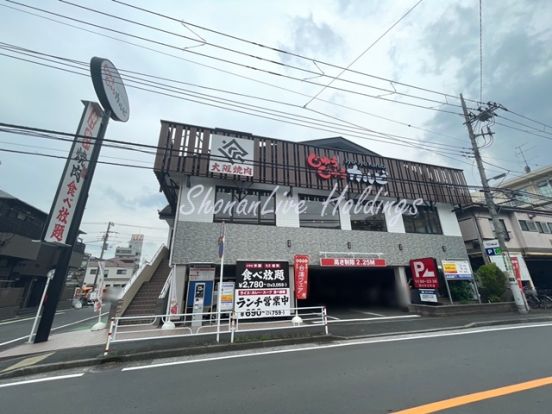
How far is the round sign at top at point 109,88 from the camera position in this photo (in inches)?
324

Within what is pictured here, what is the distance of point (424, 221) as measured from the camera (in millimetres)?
15352

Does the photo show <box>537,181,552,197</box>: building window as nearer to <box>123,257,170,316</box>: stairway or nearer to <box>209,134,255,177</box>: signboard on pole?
<box>209,134,255,177</box>: signboard on pole

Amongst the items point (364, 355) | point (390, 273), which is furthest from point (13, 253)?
point (390, 273)

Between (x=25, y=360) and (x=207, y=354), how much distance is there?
4370 millimetres

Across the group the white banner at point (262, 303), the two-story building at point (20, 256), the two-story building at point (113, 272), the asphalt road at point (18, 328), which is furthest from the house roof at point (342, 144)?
the two-story building at point (113, 272)

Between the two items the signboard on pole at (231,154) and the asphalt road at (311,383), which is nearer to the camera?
the asphalt road at (311,383)

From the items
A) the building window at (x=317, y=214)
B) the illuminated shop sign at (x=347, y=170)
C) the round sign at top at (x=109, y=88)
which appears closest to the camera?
the round sign at top at (x=109, y=88)

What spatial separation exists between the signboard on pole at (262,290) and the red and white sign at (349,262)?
116 inches

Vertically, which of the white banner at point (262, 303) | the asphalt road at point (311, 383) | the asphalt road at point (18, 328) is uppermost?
the white banner at point (262, 303)

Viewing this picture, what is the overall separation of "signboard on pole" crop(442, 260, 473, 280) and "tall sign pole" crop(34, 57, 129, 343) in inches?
640

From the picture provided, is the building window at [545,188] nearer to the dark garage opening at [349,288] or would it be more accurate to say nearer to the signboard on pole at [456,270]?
the signboard on pole at [456,270]

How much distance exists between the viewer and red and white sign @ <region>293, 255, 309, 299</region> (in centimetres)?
1055

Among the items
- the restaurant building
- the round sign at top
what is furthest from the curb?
the round sign at top

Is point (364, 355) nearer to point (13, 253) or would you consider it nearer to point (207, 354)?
point (207, 354)
